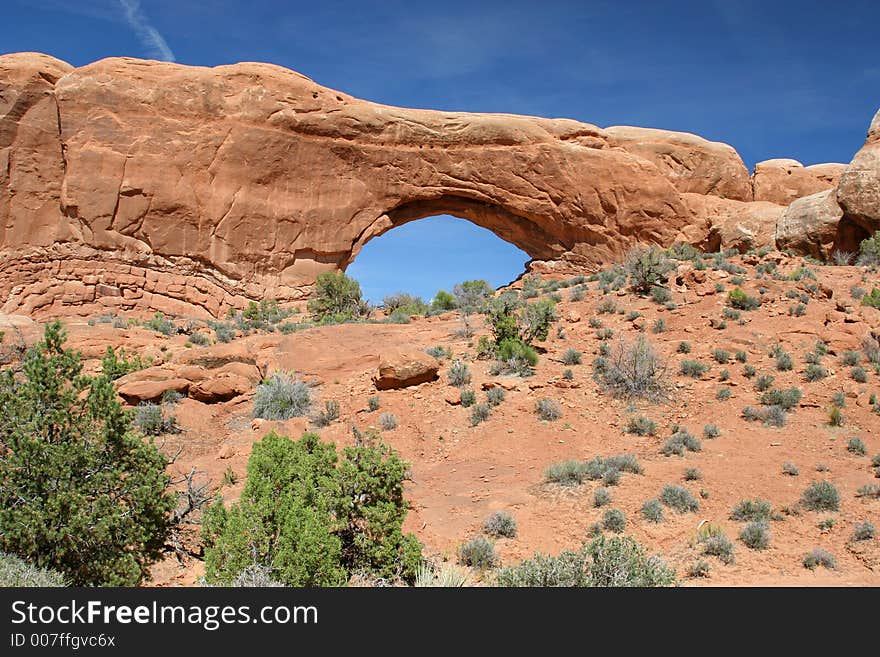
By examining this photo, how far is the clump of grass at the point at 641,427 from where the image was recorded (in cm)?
1057

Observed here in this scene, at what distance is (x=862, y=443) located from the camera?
31.4ft

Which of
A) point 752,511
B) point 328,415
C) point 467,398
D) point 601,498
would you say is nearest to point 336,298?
point 328,415

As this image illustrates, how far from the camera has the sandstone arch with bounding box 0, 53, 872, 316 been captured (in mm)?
20297

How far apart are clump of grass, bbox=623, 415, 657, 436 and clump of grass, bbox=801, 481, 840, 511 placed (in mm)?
2639

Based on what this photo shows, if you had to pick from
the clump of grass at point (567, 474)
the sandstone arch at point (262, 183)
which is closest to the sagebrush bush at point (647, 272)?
the sandstone arch at point (262, 183)

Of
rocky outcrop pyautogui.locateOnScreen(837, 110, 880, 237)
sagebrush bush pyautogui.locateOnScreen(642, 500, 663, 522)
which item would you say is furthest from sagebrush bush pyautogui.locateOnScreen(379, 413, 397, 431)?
rocky outcrop pyautogui.locateOnScreen(837, 110, 880, 237)

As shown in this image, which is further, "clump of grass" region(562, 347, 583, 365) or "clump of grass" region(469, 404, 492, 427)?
"clump of grass" region(562, 347, 583, 365)

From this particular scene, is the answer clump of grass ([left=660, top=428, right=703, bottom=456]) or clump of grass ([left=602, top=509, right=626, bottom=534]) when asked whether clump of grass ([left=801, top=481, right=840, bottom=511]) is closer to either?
clump of grass ([left=660, top=428, right=703, bottom=456])

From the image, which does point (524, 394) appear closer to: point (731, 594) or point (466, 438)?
point (466, 438)

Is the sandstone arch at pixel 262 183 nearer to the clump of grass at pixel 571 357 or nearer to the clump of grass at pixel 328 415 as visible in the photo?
the clump of grass at pixel 328 415

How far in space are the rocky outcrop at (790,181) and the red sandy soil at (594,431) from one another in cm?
1049

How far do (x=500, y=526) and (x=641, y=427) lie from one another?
12.2 ft

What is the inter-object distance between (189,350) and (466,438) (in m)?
6.40

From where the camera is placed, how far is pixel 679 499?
825cm
